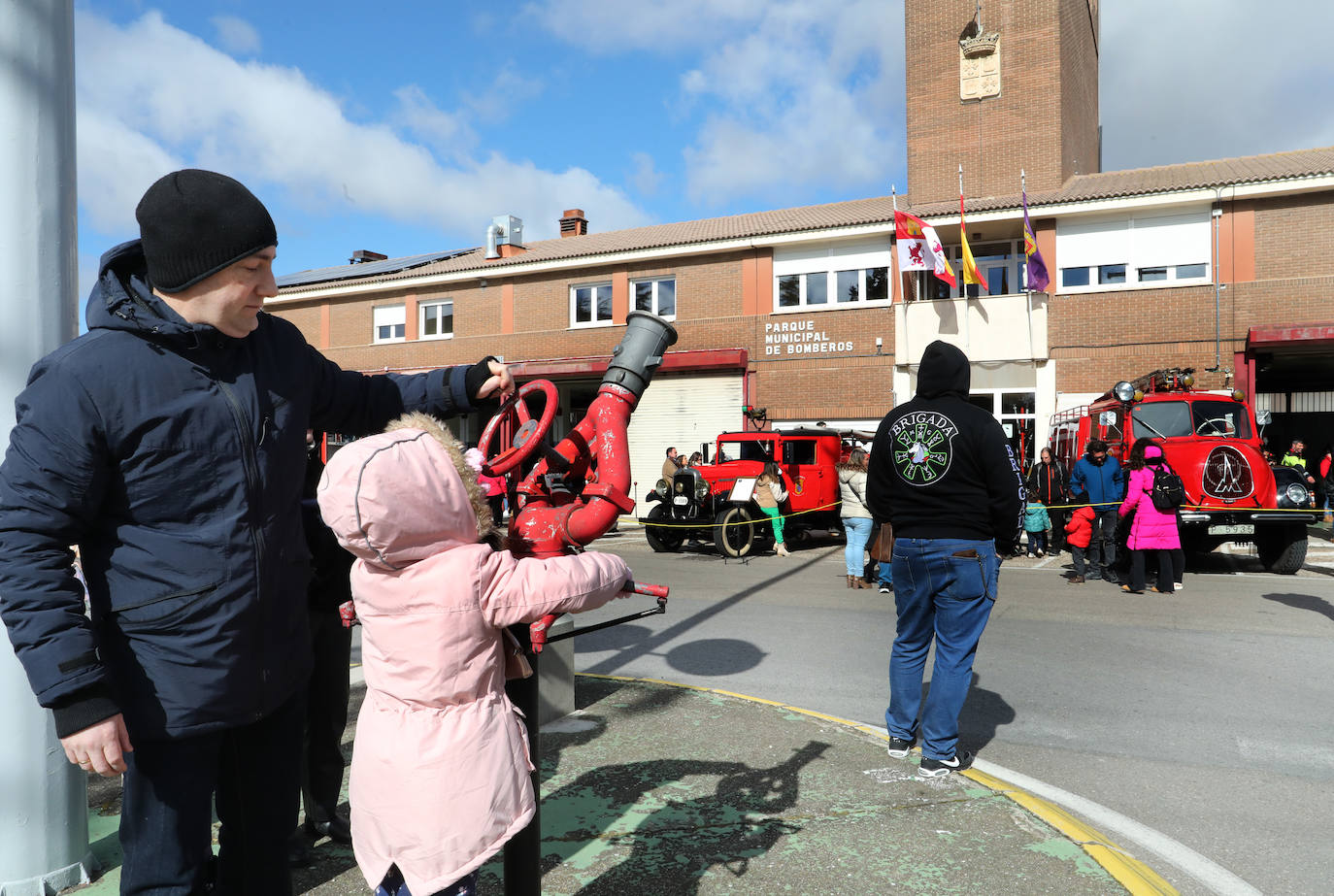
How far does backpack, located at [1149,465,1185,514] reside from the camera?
34.3 feet

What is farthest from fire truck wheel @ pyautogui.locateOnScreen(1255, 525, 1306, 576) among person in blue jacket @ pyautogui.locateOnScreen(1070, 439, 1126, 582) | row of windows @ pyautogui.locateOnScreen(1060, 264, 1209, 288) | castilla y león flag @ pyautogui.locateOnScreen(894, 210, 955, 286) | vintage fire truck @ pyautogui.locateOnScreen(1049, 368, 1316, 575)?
castilla y león flag @ pyautogui.locateOnScreen(894, 210, 955, 286)

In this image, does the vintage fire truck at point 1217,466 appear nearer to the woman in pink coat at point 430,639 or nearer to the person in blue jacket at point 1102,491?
the person in blue jacket at point 1102,491

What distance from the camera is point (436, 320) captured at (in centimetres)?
2773

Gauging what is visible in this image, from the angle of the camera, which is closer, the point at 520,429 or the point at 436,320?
the point at 520,429

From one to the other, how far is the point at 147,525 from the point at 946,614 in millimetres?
3452

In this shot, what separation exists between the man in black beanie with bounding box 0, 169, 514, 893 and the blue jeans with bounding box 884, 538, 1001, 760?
3.03 meters

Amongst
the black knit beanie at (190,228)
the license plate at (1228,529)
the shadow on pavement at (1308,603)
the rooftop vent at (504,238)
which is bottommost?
the shadow on pavement at (1308,603)

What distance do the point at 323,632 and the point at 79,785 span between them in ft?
2.98

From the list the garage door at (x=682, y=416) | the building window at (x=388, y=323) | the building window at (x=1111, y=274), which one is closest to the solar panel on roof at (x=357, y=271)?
the building window at (x=388, y=323)

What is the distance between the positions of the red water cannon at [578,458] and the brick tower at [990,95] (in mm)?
21773

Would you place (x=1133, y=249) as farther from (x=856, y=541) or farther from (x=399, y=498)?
(x=399, y=498)

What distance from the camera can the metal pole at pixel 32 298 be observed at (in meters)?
2.94

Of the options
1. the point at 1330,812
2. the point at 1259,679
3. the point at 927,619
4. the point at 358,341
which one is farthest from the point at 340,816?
the point at 358,341

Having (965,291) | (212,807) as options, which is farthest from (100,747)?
(965,291)
